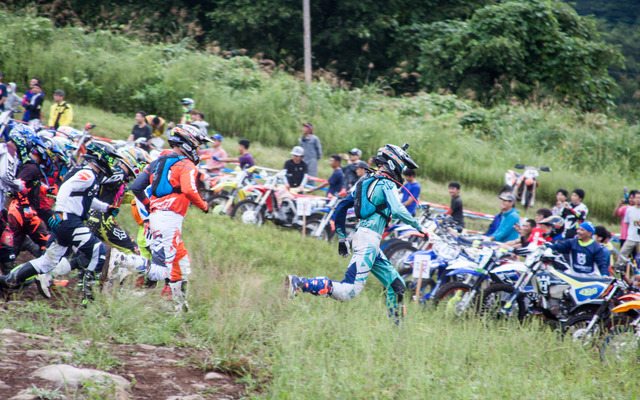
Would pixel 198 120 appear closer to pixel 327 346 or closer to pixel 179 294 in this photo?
pixel 179 294

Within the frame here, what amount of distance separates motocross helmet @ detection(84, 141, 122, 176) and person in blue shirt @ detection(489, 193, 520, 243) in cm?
663

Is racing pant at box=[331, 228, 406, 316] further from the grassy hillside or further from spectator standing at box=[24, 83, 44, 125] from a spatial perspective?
spectator standing at box=[24, 83, 44, 125]

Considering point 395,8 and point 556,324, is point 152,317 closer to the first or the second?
point 556,324

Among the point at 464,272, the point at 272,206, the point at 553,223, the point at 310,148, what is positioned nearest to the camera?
the point at 464,272

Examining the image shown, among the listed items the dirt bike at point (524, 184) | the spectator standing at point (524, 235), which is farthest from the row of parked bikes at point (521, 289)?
the dirt bike at point (524, 184)

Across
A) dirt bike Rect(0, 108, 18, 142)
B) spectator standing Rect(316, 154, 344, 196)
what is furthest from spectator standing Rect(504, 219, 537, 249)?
dirt bike Rect(0, 108, 18, 142)

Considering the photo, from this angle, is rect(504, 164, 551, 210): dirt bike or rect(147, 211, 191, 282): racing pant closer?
rect(147, 211, 191, 282): racing pant

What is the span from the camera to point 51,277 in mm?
7379

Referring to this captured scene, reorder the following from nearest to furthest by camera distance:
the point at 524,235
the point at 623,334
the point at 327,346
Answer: the point at 327,346 → the point at 623,334 → the point at 524,235

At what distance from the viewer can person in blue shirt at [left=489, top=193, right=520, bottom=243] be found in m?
11.0

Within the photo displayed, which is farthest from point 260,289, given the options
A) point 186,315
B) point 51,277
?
point 51,277

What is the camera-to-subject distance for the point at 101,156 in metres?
7.41

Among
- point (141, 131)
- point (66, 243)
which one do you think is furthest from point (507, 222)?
point (141, 131)

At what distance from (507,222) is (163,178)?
643 cm
